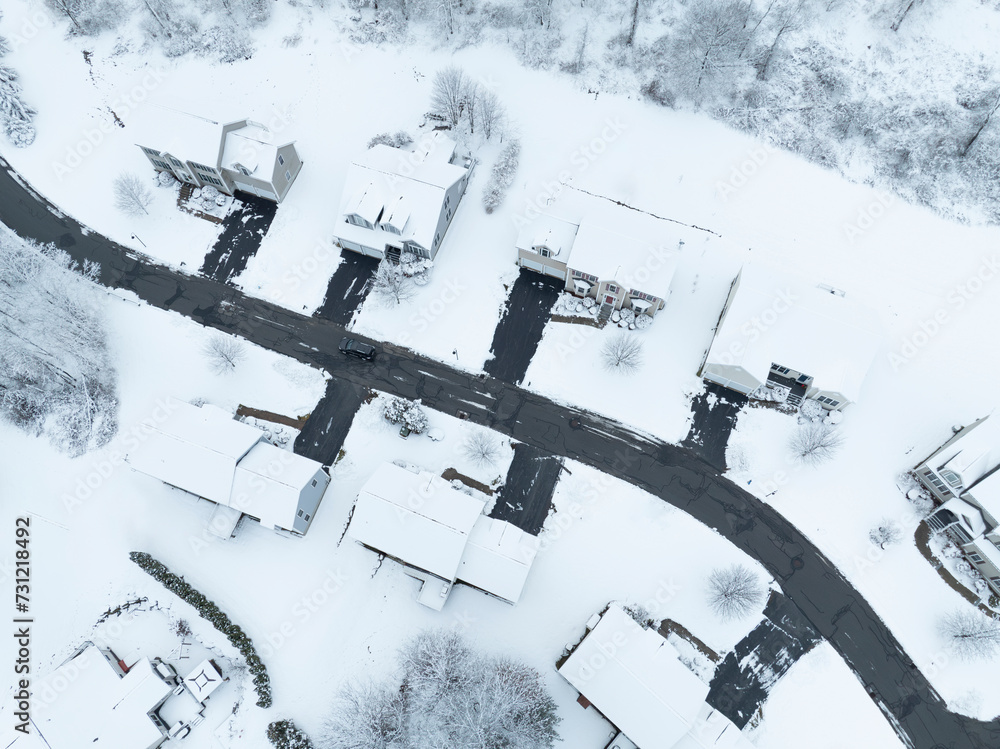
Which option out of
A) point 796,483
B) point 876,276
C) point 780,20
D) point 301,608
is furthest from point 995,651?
point 780,20

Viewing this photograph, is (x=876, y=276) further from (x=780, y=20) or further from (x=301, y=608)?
(x=301, y=608)

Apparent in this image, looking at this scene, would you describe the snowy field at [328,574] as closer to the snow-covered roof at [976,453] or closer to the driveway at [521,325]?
the driveway at [521,325]

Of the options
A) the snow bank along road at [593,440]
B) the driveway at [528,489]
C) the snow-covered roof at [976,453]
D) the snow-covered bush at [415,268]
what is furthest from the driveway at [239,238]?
the snow-covered roof at [976,453]

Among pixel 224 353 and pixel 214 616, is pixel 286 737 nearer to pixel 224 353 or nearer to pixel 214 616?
pixel 214 616

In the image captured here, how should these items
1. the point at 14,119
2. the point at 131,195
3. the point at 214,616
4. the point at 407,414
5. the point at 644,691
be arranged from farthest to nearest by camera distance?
the point at 14,119, the point at 131,195, the point at 407,414, the point at 214,616, the point at 644,691

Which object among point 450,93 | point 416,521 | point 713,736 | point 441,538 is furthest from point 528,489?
point 450,93

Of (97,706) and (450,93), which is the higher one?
(450,93)
